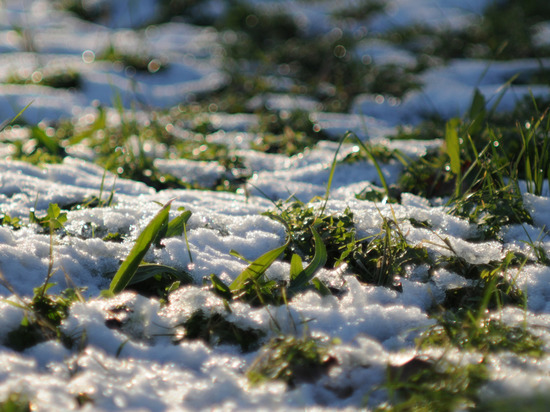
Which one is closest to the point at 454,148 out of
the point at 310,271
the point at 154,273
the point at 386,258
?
the point at 386,258

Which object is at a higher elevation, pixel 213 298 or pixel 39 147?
pixel 213 298

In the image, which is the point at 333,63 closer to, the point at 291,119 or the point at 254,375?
the point at 291,119

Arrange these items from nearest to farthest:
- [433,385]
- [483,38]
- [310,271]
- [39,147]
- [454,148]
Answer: [433,385]
[310,271]
[454,148]
[39,147]
[483,38]

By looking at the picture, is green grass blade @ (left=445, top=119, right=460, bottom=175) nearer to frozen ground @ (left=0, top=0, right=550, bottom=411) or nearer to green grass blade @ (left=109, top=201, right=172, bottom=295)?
frozen ground @ (left=0, top=0, right=550, bottom=411)

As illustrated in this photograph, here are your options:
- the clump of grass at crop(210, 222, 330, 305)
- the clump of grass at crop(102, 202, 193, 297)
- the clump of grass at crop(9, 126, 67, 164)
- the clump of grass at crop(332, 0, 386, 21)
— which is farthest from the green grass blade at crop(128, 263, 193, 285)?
the clump of grass at crop(332, 0, 386, 21)

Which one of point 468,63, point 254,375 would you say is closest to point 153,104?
point 468,63

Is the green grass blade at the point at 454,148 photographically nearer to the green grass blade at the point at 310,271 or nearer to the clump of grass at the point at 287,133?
the green grass blade at the point at 310,271


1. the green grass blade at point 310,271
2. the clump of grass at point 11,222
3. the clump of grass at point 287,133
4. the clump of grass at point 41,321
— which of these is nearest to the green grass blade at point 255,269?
the green grass blade at point 310,271

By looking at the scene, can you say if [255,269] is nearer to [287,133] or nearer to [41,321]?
[41,321]
